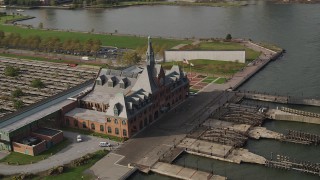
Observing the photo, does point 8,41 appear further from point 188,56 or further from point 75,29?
point 188,56

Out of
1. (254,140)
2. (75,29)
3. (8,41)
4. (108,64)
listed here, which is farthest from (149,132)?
(75,29)

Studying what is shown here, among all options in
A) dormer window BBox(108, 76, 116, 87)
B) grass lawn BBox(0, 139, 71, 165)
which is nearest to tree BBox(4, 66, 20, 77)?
dormer window BBox(108, 76, 116, 87)

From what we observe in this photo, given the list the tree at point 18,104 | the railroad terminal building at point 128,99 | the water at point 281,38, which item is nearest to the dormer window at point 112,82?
the railroad terminal building at point 128,99

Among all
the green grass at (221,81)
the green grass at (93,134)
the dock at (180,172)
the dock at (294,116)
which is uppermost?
the green grass at (221,81)

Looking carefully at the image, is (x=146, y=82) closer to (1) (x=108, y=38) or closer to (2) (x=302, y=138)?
(2) (x=302, y=138)

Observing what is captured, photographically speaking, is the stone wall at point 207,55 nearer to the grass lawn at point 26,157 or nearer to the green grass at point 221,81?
the green grass at point 221,81
